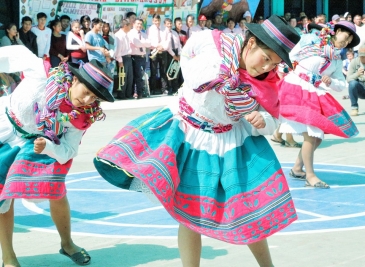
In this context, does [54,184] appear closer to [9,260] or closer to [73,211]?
[9,260]

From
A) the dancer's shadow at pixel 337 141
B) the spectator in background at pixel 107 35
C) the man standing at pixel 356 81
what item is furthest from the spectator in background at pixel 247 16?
the dancer's shadow at pixel 337 141

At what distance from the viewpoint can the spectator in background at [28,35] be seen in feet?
46.4

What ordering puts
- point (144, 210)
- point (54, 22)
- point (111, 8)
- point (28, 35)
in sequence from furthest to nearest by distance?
1. point (111, 8)
2. point (54, 22)
3. point (28, 35)
4. point (144, 210)

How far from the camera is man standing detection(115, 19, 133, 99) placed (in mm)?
15633

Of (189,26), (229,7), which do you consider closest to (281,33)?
(189,26)

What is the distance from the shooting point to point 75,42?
14750 mm

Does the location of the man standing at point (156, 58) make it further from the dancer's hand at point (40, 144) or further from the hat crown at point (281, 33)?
the hat crown at point (281, 33)

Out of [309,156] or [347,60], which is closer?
[309,156]

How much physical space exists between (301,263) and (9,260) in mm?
1847

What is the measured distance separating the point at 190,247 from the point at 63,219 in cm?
116

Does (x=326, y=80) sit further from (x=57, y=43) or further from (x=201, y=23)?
(x=201, y=23)

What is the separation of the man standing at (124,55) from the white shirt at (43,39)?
1569mm

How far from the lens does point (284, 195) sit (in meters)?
4.20

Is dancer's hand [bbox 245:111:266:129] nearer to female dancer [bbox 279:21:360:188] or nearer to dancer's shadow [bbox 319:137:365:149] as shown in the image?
female dancer [bbox 279:21:360:188]
